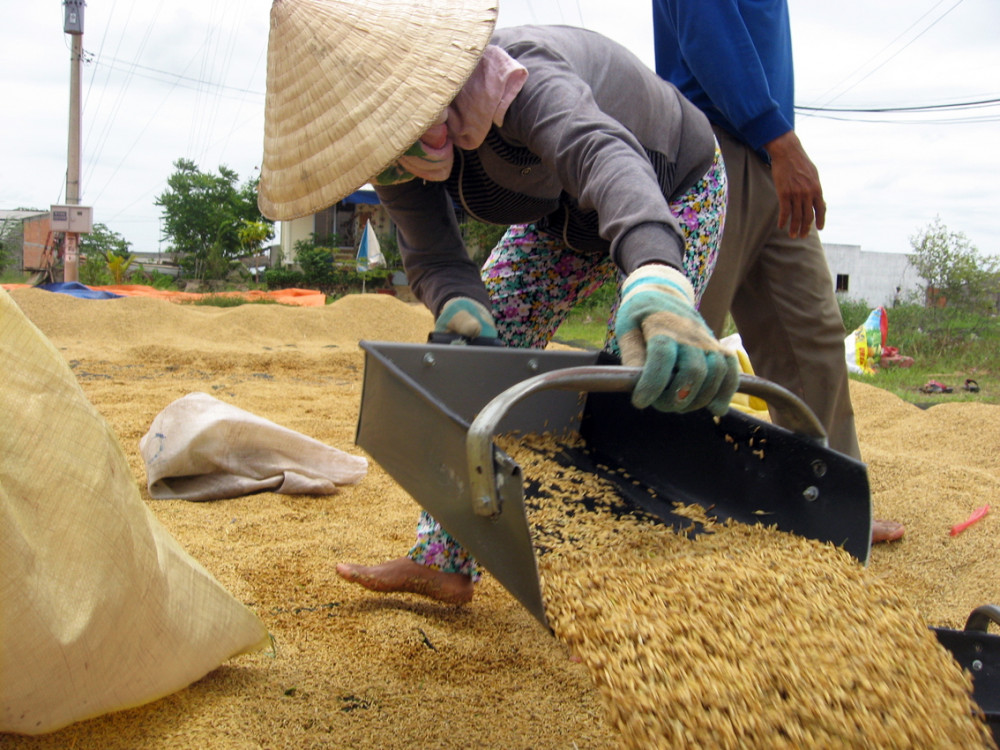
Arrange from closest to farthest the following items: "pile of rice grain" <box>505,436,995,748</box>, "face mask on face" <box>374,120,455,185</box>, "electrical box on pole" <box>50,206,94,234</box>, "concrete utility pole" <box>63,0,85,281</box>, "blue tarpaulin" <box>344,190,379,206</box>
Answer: "pile of rice grain" <box>505,436,995,748</box>, "face mask on face" <box>374,120,455,185</box>, "electrical box on pole" <box>50,206,94,234</box>, "concrete utility pole" <box>63,0,85,281</box>, "blue tarpaulin" <box>344,190,379,206</box>

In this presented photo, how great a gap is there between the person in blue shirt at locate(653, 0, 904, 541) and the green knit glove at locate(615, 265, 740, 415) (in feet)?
3.22

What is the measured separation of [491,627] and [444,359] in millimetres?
671

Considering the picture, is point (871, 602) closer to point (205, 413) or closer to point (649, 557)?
point (649, 557)

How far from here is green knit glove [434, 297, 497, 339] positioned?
5.82ft

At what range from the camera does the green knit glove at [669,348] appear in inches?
45.5

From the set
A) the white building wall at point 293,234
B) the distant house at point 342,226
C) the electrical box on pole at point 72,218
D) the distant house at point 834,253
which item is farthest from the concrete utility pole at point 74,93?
the white building wall at point 293,234

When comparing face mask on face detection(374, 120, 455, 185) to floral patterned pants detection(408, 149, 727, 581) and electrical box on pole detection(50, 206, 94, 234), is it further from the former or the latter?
electrical box on pole detection(50, 206, 94, 234)

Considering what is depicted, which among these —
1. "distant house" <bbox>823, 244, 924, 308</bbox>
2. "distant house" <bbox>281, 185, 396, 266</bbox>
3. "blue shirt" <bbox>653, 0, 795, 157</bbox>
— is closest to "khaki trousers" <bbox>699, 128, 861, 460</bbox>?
"blue shirt" <bbox>653, 0, 795, 157</bbox>

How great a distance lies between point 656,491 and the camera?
5.53 feet

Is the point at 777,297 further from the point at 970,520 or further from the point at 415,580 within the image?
the point at 415,580

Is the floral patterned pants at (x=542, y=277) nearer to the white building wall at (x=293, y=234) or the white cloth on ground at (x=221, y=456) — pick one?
the white cloth on ground at (x=221, y=456)

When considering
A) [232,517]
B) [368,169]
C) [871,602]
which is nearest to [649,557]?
[871,602]

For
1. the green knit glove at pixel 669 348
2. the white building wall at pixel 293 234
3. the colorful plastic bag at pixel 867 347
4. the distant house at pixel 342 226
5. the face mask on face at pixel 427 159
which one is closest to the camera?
the green knit glove at pixel 669 348

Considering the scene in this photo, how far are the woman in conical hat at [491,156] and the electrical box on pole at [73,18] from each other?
1290cm
